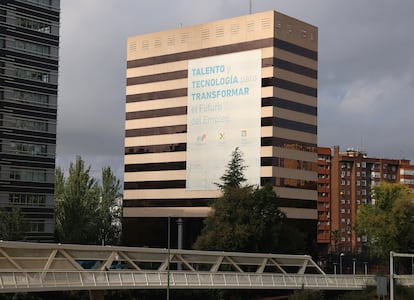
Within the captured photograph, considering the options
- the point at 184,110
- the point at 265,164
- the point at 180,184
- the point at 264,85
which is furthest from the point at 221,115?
the point at 180,184

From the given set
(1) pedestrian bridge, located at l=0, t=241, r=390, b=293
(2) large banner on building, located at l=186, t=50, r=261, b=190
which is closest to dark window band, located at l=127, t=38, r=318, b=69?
(2) large banner on building, located at l=186, t=50, r=261, b=190

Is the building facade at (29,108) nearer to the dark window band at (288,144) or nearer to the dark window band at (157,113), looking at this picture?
the dark window band at (157,113)

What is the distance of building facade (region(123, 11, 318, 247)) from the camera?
109562mm

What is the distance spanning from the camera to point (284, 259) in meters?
71.3

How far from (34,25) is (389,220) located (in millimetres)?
57634

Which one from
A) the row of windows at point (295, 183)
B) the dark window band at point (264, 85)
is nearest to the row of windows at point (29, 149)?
the dark window band at point (264, 85)

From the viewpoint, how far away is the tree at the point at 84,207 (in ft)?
342

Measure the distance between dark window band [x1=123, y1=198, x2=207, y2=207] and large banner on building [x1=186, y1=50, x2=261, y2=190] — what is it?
2.34 metres

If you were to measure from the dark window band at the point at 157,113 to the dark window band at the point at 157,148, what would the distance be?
516 centimetres

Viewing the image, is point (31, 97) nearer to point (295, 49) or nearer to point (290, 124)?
point (290, 124)

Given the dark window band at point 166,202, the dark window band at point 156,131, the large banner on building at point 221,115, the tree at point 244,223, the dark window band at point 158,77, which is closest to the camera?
the tree at point 244,223

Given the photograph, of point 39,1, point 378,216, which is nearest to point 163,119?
point 39,1

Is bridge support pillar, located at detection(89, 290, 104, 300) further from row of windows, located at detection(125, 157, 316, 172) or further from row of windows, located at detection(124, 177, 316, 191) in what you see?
row of windows, located at detection(125, 157, 316, 172)

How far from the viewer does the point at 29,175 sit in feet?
321
